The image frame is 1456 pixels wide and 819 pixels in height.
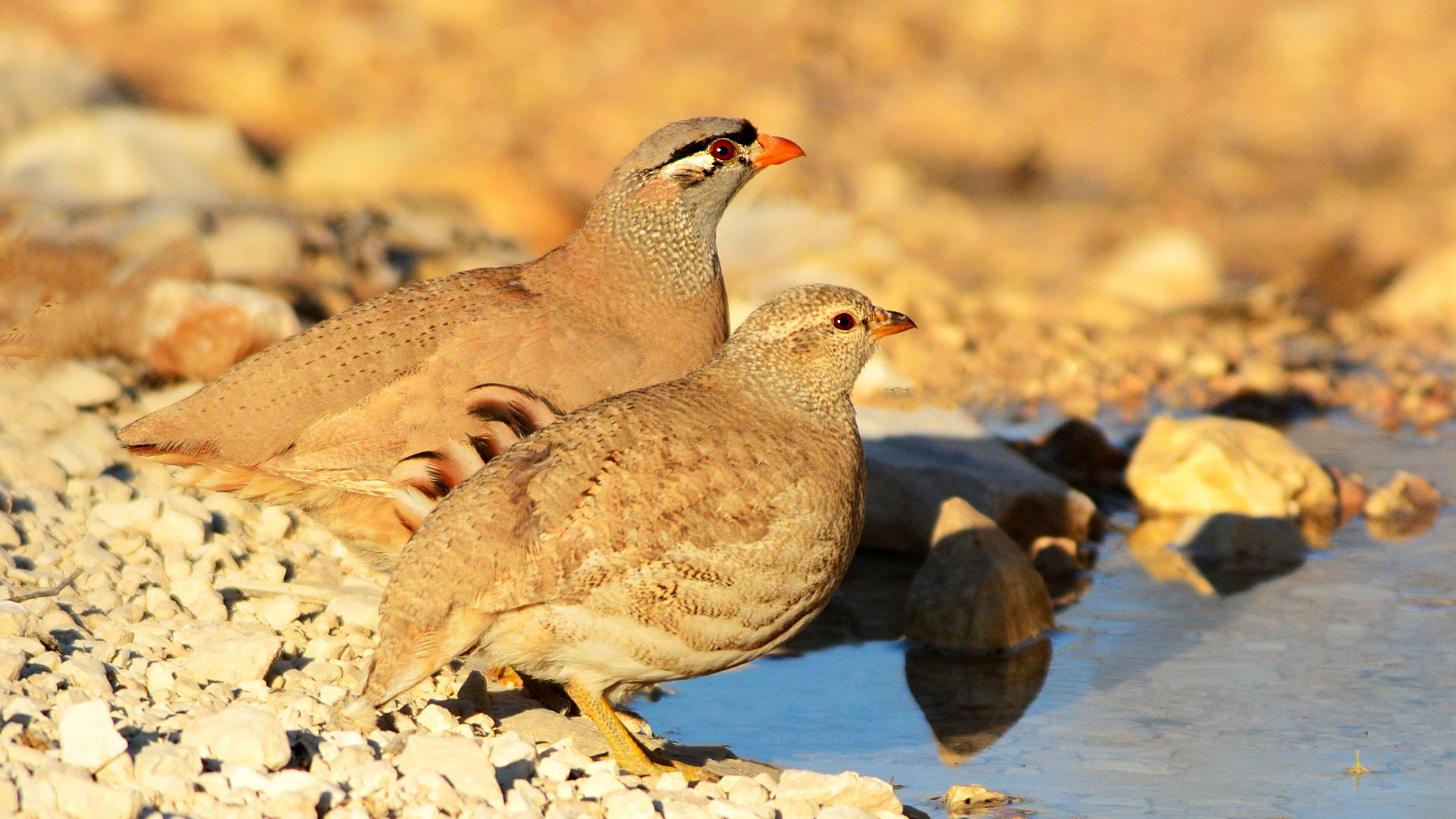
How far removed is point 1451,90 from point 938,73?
641 centimetres

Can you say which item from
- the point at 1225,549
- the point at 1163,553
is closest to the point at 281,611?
the point at 1163,553

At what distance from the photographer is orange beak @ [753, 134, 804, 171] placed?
7.79 meters

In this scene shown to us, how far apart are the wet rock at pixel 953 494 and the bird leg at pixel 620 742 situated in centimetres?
338

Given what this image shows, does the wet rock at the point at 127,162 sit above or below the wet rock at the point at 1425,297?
above

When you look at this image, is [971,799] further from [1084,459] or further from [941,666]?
[1084,459]

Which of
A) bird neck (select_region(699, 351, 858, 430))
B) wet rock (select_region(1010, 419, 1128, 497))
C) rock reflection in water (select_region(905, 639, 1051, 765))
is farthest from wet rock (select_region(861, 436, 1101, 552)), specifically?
bird neck (select_region(699, 351, 858, 430))

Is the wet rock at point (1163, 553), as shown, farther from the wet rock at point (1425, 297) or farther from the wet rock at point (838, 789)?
the wet rock at point (1425, 297)

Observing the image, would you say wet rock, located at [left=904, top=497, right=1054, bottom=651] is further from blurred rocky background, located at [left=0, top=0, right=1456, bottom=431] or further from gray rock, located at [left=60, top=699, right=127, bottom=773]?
gray rock, located at [left=60, top=699, right=127, bottom=773]

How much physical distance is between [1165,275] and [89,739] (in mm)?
11992

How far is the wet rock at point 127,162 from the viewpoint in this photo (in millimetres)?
13594

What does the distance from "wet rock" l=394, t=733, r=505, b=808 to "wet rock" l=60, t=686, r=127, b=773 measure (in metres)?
0.84

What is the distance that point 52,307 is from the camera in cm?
963

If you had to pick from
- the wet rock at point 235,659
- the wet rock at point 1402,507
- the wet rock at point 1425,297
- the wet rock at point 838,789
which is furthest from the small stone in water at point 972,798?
the wet rock at point 1425,297

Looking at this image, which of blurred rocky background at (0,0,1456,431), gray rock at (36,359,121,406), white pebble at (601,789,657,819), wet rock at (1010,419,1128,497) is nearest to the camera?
white pebble at (601,789,657,819)
